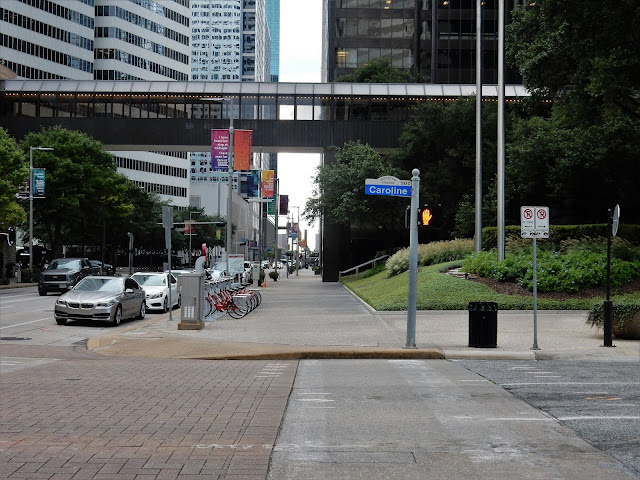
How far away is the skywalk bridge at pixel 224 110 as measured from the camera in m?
55.2

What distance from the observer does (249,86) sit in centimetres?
5597

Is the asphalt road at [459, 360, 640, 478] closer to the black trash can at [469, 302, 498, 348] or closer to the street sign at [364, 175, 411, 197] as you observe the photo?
the black trash can at [469, 302, 498, 348]

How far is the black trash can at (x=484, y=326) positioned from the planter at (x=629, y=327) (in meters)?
3.29

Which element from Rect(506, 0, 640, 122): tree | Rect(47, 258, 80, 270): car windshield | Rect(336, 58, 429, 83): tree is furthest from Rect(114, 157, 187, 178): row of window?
Rect(506, 0, 640, 122): tree

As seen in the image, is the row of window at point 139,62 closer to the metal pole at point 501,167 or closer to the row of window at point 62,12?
the row of window at point 62,12

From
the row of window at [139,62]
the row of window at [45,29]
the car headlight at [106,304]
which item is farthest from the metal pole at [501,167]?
the row of window at [139,62]

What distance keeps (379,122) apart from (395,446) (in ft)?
166

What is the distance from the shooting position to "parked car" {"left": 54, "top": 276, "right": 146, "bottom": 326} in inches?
856

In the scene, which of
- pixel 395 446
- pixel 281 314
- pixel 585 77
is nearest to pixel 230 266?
pixel 281 314

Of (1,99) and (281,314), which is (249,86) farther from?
(281,314)

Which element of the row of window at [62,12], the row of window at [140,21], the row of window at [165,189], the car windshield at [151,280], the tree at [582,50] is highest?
the row of window at [140,21]

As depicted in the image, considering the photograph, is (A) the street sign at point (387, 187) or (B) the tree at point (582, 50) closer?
(A) the street sign at point (387, 187)

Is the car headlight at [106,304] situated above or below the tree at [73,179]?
below

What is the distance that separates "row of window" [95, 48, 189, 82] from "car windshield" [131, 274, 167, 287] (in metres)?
87.4
